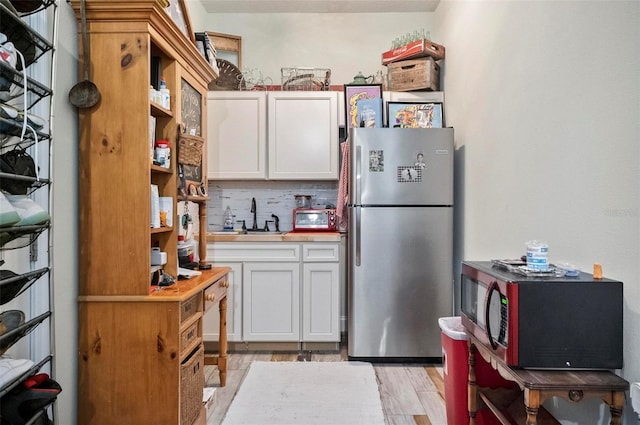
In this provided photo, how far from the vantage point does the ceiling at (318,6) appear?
3484 mm

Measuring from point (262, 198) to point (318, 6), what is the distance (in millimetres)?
1883

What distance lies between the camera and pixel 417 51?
3100mm

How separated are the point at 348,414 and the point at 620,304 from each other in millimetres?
1488

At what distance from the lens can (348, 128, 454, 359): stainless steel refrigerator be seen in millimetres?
2803

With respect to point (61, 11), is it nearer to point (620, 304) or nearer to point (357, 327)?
point (620, 304)

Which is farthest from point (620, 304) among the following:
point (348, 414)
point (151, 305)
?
point (151, 305)

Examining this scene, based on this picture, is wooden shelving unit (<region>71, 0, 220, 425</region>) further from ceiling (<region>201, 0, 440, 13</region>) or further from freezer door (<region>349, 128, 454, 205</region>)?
ceiling (<region>201, 0, 440, 13</region>)

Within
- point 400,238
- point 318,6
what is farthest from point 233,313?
point 318,6

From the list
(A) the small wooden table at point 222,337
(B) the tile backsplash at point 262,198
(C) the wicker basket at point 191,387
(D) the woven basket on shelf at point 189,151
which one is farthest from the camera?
(B) the tile backsplash at point 262,198

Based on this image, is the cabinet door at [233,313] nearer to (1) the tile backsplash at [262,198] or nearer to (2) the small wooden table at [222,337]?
(2) the small wooden table at [222,337]

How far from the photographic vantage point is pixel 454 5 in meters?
3.04

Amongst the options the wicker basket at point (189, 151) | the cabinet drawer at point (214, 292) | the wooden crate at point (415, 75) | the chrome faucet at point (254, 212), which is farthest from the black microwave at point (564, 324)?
the chrome faucet at point (254, 212)

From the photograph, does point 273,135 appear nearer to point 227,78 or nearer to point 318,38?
point 227,78

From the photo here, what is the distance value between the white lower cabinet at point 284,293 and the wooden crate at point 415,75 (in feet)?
4.90
